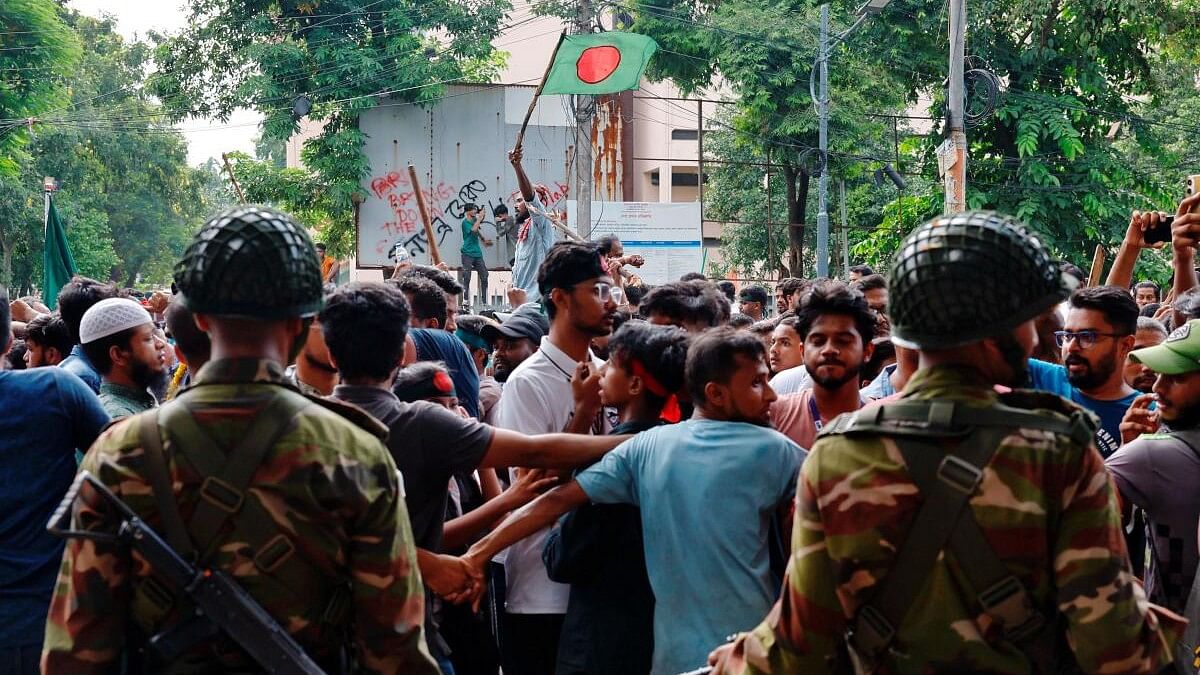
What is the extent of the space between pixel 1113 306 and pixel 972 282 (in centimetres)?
294

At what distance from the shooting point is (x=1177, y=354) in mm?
3832

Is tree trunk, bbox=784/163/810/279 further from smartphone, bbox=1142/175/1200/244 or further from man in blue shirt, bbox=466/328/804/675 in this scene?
man in blue shirt, bbox=466/328/804/675

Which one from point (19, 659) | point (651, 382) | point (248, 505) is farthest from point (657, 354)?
point (19, 659)

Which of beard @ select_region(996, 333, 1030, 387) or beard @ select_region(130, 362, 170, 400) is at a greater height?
beard @ select_region(996, 333, 1030, 387)

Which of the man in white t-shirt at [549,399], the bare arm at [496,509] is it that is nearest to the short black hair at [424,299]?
the man in white t-shirt at [549,399]

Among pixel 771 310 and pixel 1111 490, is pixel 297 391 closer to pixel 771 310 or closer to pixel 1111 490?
pixel 1111 490

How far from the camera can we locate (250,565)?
2.49 m

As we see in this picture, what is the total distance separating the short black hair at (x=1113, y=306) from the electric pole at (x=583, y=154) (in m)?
16.2

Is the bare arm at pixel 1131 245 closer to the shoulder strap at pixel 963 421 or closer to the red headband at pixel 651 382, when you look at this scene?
the red headband at pixel 651 382

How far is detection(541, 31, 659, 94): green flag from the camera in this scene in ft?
63.5

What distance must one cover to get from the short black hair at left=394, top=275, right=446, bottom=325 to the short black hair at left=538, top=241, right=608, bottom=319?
1.64 m

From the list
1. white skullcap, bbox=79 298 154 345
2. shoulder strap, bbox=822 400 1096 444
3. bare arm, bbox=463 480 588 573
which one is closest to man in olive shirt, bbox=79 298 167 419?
white skullcap, bbox=79 298 154 345

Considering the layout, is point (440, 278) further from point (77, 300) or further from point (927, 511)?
point (927, 511)

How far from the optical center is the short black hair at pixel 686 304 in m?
5.41
